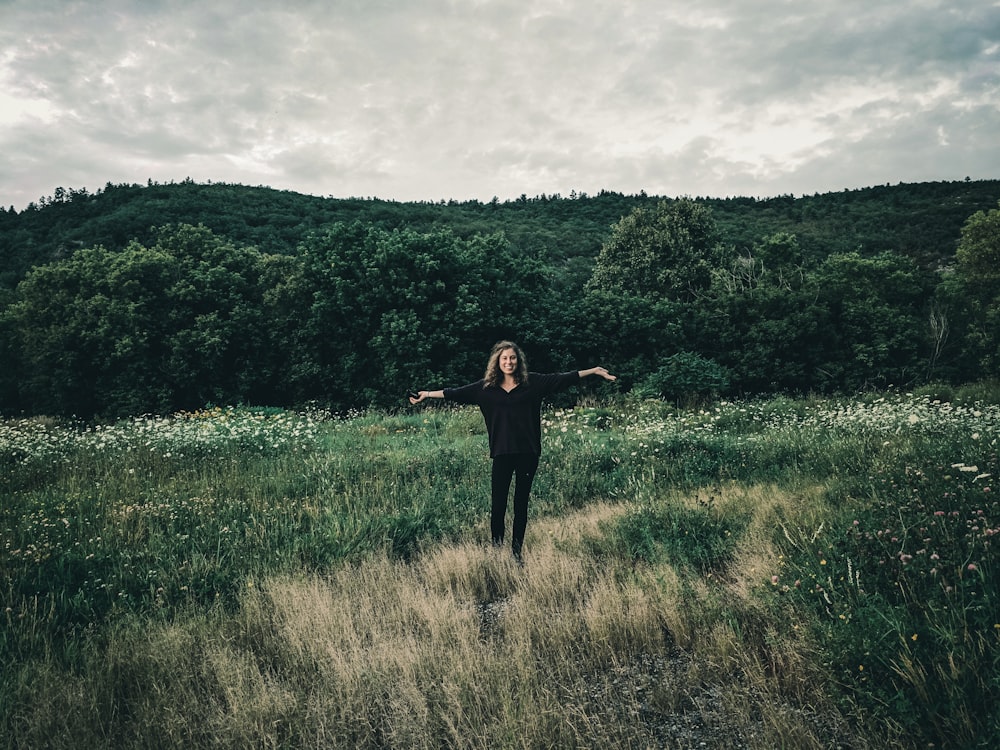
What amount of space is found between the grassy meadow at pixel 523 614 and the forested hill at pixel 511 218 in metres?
34.4

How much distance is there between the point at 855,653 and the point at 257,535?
5.41 metres

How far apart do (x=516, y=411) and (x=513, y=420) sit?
9 centimetres

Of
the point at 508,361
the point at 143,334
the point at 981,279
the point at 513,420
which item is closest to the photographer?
the point at 513,420

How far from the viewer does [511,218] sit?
71.4 metres

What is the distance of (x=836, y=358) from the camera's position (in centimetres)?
2445

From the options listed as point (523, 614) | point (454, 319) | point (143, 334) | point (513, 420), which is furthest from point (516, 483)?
point (143, 334)

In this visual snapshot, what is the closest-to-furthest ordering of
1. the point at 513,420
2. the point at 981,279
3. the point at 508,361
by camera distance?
1. the point at 513,420
2. the point at 508,361
3. the point at 981,279

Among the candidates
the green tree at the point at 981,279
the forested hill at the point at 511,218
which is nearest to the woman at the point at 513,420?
the green tree at the point at 981,279

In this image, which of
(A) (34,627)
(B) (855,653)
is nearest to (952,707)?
(B) (855,653)

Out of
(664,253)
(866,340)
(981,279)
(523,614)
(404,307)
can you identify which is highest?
(664,253)

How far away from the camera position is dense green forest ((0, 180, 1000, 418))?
78.0 feet

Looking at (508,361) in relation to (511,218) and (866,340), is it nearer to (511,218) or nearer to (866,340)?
(866,340)

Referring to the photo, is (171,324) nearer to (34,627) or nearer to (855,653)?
(34,627)

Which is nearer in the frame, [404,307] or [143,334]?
[404,307]
